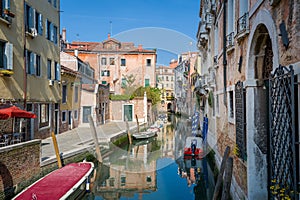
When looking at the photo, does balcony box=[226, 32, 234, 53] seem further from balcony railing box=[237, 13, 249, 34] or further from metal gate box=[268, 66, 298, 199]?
metal gate box=[268, 66, 298, 199]

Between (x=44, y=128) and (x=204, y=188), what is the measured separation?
5.90 m

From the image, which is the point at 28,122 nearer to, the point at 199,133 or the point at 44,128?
the point at 44,128

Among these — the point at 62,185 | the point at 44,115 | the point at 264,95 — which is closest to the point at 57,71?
the point at 44,115

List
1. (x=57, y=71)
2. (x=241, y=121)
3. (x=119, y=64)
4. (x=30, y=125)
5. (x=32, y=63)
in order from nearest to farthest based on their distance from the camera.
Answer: (x=241, y=121) → (x=32, y=63) → (x=30, y=125) → (x=57, y=71) → (x=119, y=64)

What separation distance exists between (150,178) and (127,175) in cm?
67

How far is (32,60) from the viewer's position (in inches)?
313

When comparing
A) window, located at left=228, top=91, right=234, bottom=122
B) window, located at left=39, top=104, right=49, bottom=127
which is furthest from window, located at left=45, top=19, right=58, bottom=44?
window, located at left=228, top=91, right=234, bottom=122

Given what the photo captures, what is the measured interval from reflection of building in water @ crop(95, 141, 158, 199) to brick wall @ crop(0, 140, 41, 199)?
4.81 feet

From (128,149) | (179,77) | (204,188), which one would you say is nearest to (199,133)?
(128,149)

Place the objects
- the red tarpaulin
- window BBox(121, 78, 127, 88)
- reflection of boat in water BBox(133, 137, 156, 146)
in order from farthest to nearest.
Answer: window BBox(121, 78, 127, 88)
reflection of boat in water BBox(133, 137, 156, 146)
the red tarpaulin

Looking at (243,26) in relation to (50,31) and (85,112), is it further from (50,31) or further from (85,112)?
(85,112)

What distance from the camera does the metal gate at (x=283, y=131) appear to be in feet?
6.74

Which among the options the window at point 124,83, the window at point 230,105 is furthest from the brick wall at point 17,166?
the window at point 124,83

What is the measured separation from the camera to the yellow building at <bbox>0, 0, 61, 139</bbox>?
21.2ft
